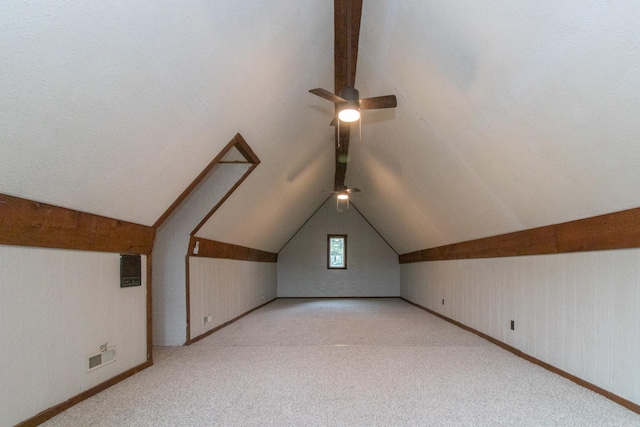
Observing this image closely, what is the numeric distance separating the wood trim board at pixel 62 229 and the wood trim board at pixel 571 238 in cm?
385

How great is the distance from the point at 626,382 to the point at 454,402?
1.18m

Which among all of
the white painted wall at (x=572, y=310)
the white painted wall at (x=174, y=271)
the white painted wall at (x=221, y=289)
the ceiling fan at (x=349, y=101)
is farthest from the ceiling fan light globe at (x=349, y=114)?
the white painted wall at (x=221, y=289)

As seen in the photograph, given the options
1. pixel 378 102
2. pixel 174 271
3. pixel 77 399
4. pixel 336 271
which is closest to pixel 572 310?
pixel 378 102

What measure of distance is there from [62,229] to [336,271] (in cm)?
935

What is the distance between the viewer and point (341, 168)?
786 cm

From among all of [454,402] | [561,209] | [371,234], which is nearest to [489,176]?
[561,209]

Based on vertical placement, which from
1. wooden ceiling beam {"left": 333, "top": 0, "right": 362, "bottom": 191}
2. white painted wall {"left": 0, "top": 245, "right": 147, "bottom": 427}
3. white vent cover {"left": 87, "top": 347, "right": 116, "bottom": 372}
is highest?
wooden ceiling beam {"left": 333, "top": 0, "right": 362, "bottom": 191}

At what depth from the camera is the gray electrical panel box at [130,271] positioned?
11.8 ft

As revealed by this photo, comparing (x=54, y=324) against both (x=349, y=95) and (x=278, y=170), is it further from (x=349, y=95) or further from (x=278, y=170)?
(x=278, y=170)

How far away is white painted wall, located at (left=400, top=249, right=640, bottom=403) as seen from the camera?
288 cm

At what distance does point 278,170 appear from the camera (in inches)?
228

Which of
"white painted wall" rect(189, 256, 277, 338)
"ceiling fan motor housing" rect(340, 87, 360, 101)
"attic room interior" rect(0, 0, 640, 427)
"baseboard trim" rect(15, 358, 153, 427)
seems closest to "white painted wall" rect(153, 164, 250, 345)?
"attic room interior" rect(0, 0, 640, 427)

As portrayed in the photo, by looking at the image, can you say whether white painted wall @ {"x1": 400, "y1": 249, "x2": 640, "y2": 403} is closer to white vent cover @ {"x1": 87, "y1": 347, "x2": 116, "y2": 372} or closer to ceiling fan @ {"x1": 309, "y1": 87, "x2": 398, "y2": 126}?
ceiling fan @ {"x1": 309, "y1": 87, "x2": 398, "y2": 126}

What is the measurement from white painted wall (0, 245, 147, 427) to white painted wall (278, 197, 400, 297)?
26.6 ft
